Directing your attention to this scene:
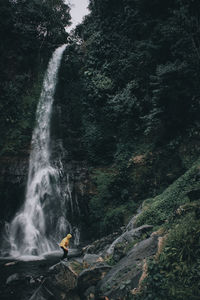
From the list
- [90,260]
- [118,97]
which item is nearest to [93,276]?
[90,260]

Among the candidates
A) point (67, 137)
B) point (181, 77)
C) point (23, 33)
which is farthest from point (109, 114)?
point (23, 33)

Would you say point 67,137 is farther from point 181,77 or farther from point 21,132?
point 181,77

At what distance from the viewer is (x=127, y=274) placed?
4203mm

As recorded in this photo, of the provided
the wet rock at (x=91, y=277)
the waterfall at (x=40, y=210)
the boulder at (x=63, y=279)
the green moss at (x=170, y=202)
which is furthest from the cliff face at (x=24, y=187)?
the wet rock at (x=91, y=277)

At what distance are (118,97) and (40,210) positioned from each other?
27.7ft

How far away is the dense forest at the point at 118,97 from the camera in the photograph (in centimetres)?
1102

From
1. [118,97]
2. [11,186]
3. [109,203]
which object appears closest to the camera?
[109,203]

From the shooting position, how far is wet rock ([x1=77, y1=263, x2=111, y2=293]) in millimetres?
4926

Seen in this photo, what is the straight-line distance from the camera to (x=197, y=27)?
1044 cm

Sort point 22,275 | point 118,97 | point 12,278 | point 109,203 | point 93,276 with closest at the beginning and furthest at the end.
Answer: point 93,276 < point 12,278 < point 22,275 < point 109,203 < point 118,97

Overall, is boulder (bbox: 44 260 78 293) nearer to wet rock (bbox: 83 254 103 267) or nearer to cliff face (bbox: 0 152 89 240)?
wet rock (bbox: 83 254 103 267)

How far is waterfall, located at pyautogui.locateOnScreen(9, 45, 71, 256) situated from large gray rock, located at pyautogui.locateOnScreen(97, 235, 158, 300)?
7.15 meters

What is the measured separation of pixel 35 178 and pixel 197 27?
11.6 meters

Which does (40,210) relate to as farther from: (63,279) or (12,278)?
(63,279)
